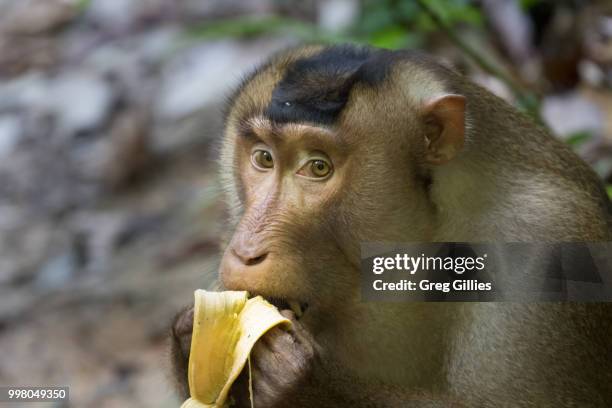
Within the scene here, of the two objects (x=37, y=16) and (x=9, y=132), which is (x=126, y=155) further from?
(x=37, y=16)

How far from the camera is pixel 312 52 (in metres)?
4.35

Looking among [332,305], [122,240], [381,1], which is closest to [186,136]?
[122,240]

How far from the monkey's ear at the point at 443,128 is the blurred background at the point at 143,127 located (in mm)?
1187

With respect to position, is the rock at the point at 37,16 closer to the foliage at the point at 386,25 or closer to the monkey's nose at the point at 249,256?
the foliage at the point at 386,25

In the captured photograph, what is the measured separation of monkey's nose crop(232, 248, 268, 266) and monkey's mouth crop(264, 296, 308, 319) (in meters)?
0.13

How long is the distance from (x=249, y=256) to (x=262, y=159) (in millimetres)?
591

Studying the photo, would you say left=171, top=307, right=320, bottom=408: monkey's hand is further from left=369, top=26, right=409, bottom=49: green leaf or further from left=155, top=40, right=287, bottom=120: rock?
left=155, top=40, right=287, bottom=120: rock

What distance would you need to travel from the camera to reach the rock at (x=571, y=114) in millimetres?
6695

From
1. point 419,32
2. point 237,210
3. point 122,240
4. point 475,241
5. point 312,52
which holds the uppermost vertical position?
point 419,32

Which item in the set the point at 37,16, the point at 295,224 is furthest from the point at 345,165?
the point at 37,16

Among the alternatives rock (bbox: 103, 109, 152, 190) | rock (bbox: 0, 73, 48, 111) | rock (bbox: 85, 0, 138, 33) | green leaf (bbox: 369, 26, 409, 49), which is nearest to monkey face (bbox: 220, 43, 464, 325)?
green leaf (bbox: 369, 26, 409, 49)

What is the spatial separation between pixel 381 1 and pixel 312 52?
14.3ft

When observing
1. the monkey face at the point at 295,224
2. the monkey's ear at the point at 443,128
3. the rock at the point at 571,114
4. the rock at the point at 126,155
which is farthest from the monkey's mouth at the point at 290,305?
the rock at the point at 126,155

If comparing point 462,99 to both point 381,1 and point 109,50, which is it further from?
point 109,50
